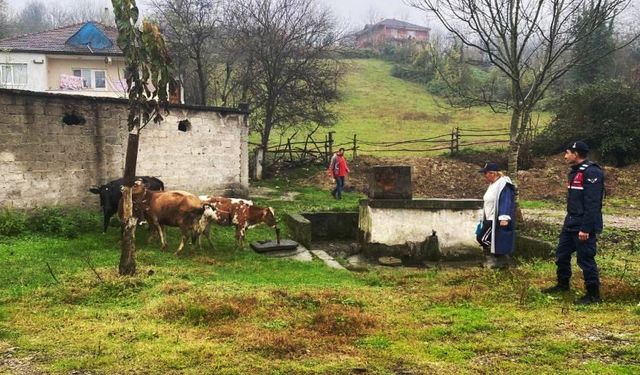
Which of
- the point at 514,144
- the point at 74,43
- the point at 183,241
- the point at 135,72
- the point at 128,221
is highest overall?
the point at 74,43

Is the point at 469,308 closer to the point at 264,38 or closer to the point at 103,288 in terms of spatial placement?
the point at 103,288

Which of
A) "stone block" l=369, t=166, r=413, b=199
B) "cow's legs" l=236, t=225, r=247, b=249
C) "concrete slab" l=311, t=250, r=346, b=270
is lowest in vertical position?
"concrete slab" l=311, t=250, r=346, b=270

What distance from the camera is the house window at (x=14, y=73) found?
86.4 feet

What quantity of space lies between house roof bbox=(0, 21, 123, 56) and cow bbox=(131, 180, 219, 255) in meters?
18.9

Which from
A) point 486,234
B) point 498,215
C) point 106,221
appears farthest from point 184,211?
point 498,215

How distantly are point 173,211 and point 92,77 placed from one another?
2039 centimetres

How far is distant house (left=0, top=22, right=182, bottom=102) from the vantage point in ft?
86.6

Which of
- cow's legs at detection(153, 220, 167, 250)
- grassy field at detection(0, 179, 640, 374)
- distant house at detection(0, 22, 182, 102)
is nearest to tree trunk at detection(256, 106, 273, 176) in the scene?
distant house at detection(0, 22, 182, 102)

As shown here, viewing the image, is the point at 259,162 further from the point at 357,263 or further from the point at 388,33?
the point at 388,33

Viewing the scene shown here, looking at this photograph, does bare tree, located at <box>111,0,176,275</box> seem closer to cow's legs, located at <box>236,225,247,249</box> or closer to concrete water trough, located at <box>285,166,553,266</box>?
cow's legs, located at <box>236,225,247,249</box>

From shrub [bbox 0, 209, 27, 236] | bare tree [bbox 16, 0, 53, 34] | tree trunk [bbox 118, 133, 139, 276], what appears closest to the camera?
tree trunk [bbox 118, 133, 139, 276]

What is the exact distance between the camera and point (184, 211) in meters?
10.1

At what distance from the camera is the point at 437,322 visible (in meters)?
5.61

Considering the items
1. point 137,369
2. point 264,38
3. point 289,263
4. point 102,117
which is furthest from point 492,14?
point 264,38
